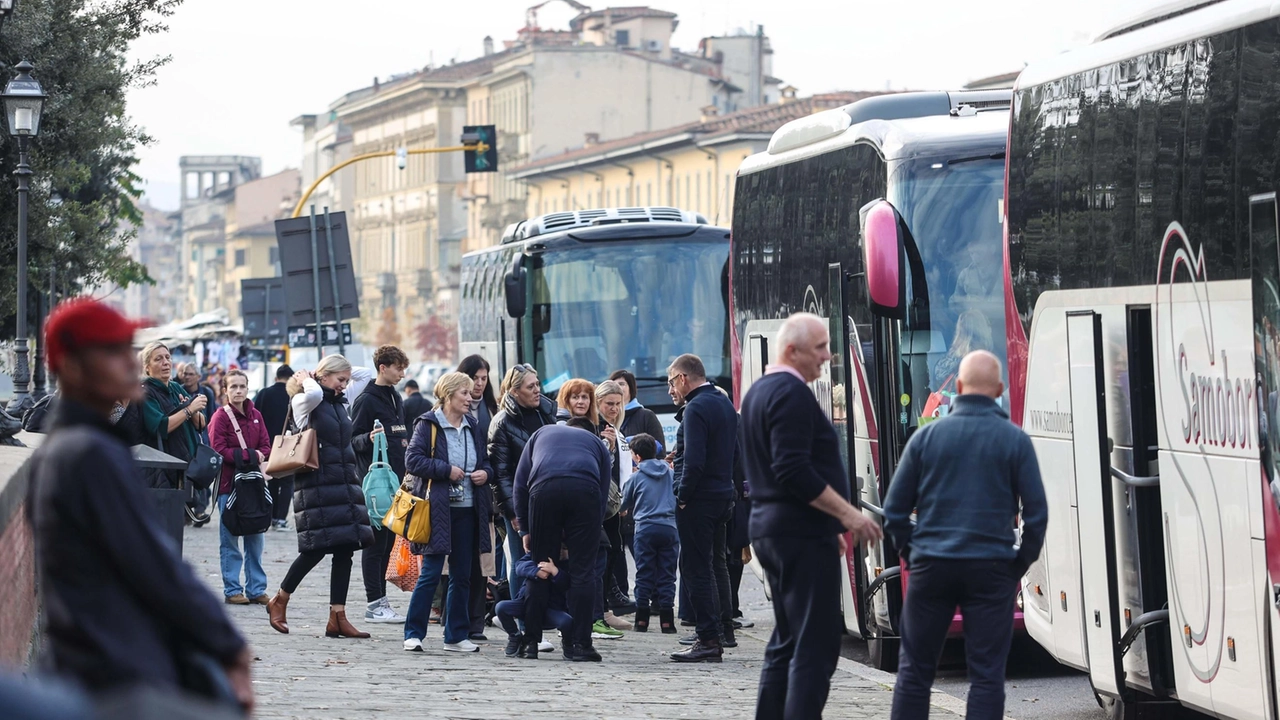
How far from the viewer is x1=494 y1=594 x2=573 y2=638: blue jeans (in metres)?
12.9

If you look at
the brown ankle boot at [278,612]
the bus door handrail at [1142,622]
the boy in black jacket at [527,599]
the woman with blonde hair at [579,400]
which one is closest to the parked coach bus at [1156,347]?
the bus door handrail at [1142,622]

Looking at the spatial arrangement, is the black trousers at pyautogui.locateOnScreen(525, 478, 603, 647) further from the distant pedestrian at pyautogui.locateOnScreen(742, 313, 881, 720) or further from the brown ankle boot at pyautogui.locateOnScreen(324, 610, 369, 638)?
the distant pedestrian at pyautogui.locateOnScreen(742, 313, 881, 720)

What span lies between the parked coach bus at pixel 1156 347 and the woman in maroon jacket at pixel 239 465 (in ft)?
21.9

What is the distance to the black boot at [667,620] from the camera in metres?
14.7

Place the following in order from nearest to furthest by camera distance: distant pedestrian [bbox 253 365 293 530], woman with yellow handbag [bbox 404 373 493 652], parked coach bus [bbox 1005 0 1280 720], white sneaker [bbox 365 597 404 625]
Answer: parked coach bus [bbox 1005 0 1280 720], woman with yellow handbag [bbox 404 373 493 652], white sneaker [bbox 365 597 404 625], distant pedestrian [bbox 253 365 293 530]

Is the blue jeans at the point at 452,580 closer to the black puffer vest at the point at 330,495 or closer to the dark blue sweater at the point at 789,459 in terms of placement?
the black puffer vest at the point at 330,495

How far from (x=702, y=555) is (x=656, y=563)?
1.48 m

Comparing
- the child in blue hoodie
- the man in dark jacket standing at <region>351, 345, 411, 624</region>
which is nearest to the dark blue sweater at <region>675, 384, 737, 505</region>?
the child in blue hoodie

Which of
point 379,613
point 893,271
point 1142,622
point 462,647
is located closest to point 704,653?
point 462,647

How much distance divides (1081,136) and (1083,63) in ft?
1.22

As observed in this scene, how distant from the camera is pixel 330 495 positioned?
1326cm

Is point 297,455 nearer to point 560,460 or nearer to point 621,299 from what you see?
point 560,460

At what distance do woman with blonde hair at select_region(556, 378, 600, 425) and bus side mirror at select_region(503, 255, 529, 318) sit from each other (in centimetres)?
1124

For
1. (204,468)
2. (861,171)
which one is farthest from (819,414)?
(204,468)
